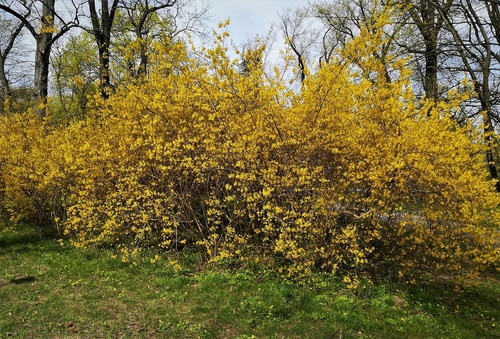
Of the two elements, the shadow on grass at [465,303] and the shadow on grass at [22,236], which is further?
the shadow on grass at [22,236]

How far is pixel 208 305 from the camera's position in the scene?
14.0 ft

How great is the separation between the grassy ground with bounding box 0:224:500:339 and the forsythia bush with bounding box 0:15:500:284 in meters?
0.38

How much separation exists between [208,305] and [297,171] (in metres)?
1.81

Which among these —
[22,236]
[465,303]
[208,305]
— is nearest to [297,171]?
[208,305]

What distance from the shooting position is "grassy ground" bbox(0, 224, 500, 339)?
3754 mm

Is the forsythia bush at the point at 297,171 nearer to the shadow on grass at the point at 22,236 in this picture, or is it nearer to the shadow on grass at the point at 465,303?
the shadow on grass at the point at 465,303

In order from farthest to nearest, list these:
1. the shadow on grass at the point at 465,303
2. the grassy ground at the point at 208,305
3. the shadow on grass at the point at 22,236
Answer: the shadow on grass at the point at 22,236 → the shadow on grass at the point at 465,303 → the grassy ground at the point at 208,305

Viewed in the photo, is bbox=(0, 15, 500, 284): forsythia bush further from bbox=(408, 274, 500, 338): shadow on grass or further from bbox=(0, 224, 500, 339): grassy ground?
bbox=(0, 224, 500, 339): grassy ground

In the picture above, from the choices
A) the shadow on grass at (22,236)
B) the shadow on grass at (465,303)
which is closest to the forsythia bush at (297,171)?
the shadow on grass at (465,303)

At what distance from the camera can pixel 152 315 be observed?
404 cm

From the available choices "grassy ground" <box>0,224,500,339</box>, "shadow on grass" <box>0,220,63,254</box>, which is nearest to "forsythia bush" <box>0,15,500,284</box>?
"grassy ground" <box>0,224,500,339</box>

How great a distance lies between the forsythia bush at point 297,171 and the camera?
185 inches

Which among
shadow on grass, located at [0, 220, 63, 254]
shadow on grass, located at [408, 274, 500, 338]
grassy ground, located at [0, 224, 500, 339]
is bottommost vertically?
shadow on grass, located at [408, 274, 500, 338]

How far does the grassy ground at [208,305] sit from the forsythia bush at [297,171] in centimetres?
38
